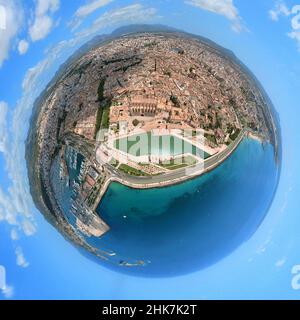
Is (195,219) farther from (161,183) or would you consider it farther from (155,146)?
(155,146)

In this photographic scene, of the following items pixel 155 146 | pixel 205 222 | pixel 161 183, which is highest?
pixel 155 146

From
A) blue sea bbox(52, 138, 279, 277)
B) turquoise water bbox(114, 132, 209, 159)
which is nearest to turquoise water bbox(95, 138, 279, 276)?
blue sea bbox(52, 138, 279, 277)

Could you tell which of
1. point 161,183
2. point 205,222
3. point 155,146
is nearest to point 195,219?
point 205,222

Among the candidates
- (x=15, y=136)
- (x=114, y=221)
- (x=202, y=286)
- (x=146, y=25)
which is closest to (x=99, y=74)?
(x=146, y=25)

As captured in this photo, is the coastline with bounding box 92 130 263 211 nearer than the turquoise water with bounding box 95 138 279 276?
No

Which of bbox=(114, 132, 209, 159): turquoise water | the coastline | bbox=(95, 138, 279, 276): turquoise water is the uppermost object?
bbox=(114, 132, 209, 159): turquoise water

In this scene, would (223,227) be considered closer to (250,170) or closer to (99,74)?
(250,170)

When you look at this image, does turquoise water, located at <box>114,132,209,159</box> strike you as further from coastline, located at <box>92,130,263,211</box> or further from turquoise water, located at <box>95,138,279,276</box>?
turquoise water, located at <box>95,138,279,276</box>
